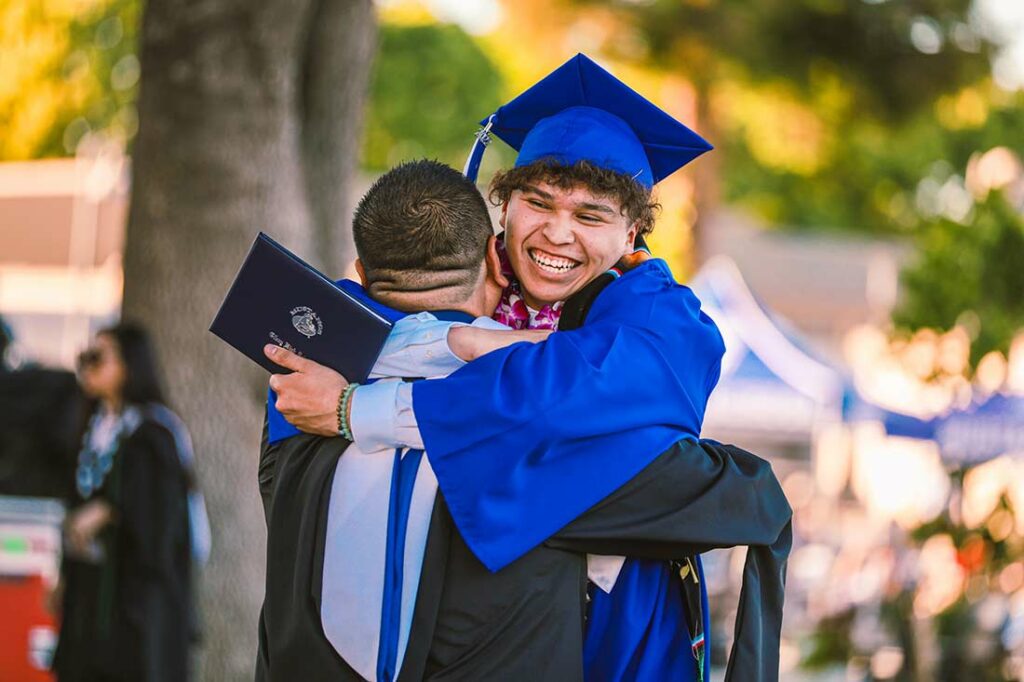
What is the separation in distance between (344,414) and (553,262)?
54cm

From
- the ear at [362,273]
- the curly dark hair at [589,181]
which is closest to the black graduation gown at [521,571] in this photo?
the ear at [362,273]

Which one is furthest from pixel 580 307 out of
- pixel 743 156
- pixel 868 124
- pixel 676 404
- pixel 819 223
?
pixel 819 223

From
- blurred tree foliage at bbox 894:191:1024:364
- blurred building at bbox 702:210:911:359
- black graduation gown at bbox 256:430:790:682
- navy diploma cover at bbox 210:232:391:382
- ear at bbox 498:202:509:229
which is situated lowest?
black graduation gown at bbox 256:430:790:682

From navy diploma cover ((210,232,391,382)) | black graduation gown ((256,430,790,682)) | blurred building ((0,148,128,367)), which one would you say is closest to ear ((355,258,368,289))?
navy diploma cover ((210,232,391,382))

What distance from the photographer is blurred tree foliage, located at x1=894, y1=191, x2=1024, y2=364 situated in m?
11.5

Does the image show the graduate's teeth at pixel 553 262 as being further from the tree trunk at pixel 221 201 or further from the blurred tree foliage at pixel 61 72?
the blurred tree foliage at pixel 61 72

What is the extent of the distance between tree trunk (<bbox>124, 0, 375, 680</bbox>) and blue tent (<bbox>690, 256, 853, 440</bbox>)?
5.29 m

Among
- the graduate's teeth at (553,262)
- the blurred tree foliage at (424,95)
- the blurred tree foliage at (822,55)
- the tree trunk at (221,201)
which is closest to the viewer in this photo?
the graduate's teeth at (553,262)

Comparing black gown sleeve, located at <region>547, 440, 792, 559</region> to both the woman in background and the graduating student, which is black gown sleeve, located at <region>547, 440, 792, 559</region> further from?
the woman in background

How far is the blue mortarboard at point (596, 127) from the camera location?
2945mm

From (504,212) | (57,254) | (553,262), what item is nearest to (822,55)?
(57,254)

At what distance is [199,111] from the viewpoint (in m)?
6.70

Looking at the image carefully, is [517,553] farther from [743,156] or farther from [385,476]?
[743,156]

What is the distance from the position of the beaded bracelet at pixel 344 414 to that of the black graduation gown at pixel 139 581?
13.3ft
